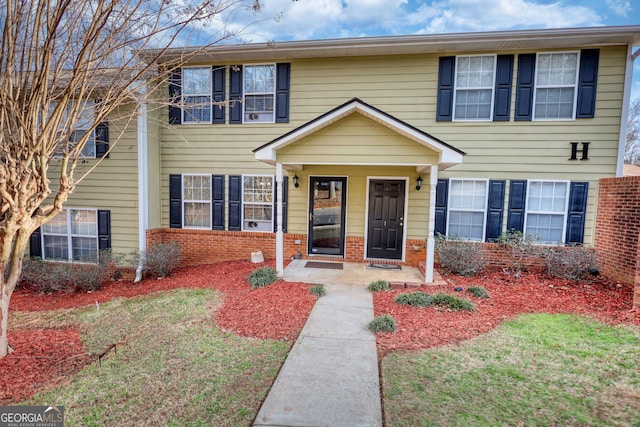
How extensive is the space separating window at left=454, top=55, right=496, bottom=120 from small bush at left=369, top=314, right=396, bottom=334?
18.2 ft

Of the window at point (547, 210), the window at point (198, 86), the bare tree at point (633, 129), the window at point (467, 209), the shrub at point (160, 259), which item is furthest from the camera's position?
the bare tree at point (633, 129)

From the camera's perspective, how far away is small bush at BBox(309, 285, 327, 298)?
5545mm

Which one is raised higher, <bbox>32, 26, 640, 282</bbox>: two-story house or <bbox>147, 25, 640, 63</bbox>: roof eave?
<bbox>147, 25, 640, 63</bbox>: roof eave

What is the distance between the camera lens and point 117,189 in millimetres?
8148

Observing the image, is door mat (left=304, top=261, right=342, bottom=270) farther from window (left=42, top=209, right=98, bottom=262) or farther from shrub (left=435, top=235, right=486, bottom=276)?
window (left=42, top=209, right=98, bottom=262)

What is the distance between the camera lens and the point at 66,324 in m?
4.98

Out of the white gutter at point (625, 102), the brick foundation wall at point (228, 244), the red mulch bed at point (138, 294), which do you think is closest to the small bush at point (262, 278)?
the red mulch bed at point (138, 294)

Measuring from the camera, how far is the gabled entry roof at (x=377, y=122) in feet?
18.2

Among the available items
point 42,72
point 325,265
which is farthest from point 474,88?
point 42,72

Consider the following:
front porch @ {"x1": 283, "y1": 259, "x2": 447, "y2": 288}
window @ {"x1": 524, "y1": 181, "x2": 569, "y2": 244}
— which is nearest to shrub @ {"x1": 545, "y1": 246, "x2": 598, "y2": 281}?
window @ {"x1": 524, "y1": 181, "x2": 569, "y2": 244}

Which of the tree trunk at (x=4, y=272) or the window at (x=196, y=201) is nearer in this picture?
the tree trunk at (x=4, y=272)

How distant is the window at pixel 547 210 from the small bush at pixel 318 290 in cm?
530

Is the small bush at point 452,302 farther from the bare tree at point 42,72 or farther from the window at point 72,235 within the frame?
the window at point 72,235

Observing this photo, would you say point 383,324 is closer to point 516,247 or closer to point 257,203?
point 516,247
